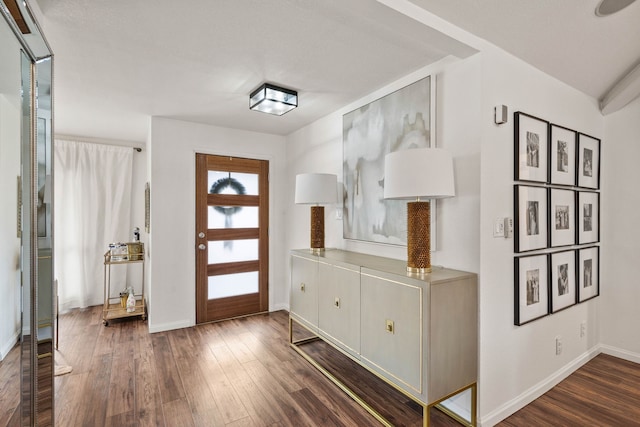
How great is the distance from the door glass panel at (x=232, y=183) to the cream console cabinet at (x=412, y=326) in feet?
6.80

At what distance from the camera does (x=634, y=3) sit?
1738 mm

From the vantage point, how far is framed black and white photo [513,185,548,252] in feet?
6.85

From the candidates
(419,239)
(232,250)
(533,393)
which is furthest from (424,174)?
(232,250)

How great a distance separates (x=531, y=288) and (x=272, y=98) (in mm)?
2410

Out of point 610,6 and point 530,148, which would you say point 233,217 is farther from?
point 610,6

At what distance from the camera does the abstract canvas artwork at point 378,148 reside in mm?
2312

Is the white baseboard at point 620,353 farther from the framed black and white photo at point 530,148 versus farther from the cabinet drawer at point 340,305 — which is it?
the cabinet drawer at point 340,305

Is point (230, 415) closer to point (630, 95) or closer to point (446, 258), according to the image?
point (446, 258)

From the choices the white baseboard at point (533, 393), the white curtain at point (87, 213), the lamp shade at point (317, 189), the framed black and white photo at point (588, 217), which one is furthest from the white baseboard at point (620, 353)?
the white curtain at point (87, 213)

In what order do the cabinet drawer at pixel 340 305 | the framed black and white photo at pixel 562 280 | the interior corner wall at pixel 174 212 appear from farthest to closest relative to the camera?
the interior corner wall at pixel 174 212
the framed black and white photo at pixel 562 280
the cabinet drawer at pixel 340 305

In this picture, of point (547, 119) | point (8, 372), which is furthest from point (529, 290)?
point (8, 372)

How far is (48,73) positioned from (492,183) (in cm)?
240

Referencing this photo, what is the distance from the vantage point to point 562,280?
2.44 meters

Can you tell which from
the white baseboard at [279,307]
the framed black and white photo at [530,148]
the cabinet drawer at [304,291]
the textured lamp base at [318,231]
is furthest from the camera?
the white baseboard at [279,307]
